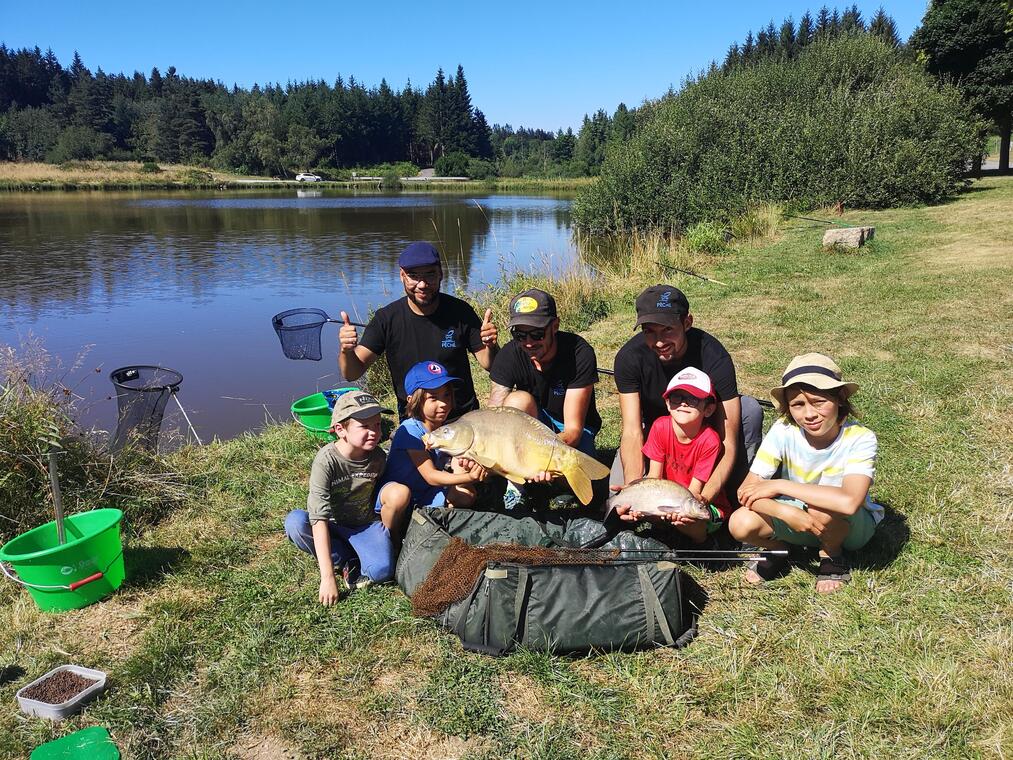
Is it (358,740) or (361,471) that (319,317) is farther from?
(358,740)

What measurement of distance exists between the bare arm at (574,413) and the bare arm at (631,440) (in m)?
0.24

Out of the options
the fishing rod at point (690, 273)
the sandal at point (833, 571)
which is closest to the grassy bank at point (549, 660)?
the sandal at point (833, 571)

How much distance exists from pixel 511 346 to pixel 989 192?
71.1 feet

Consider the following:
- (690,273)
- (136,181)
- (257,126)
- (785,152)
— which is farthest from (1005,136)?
(257,126)

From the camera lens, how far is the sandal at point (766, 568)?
3.12 m

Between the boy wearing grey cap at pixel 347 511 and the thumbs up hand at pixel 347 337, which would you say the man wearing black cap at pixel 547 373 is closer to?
the boy wearing grey cap at pixel 347 511

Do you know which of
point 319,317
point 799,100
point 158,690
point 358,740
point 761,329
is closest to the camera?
point 358,740

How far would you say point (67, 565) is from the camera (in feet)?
9.78

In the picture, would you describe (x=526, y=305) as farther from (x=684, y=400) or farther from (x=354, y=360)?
(x=354, y=360)

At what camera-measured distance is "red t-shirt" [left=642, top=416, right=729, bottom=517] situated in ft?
10.7

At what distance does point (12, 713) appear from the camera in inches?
97.1

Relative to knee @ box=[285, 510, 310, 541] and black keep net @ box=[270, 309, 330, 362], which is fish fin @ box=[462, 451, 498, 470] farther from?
black keep net @ box=[270, 309, 330, 362]

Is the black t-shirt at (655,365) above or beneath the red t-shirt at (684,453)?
above

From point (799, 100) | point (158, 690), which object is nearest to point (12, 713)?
point (158, 690)
